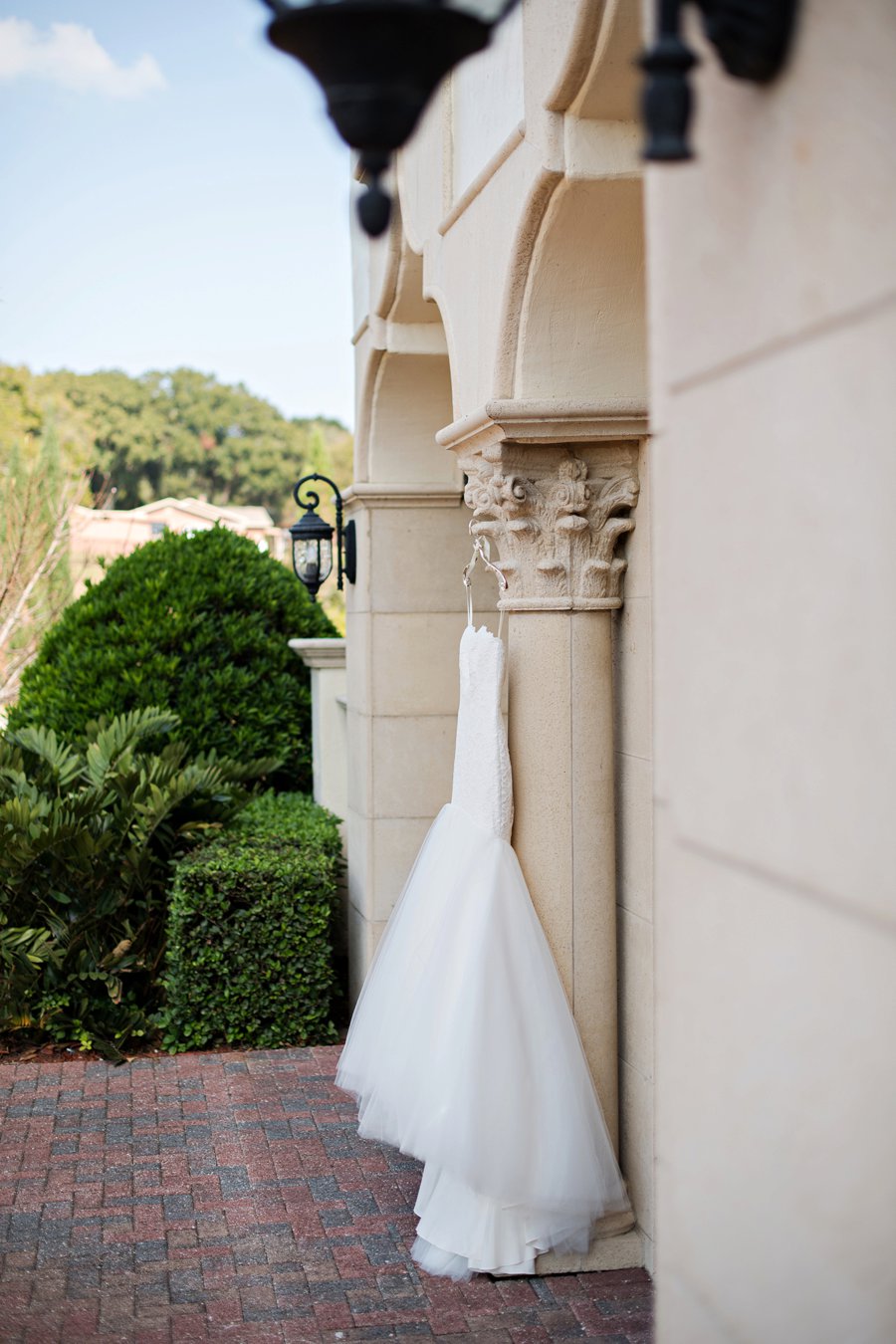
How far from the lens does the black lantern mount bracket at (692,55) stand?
1.54m

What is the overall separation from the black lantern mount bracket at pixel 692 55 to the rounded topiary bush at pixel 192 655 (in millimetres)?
7474

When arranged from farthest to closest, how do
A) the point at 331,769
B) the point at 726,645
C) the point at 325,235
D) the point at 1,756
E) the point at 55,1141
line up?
1. the point at 325,235
2. the point at 331,769
3. the point at 1,756
4. the point at 55,1141
5. the point at 726,645

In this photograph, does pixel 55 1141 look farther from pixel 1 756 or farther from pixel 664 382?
pixel 664 382

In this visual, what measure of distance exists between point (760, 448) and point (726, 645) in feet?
0.94

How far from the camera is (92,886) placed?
23.5 feet

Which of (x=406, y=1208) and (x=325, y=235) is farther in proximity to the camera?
(x=325, y=235)

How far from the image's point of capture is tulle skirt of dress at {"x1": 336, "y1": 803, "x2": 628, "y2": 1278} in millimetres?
4340

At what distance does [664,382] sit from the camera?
1.97m

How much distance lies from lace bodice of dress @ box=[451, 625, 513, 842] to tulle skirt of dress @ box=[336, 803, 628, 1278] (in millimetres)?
85

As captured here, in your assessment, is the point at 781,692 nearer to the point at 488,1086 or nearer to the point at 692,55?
the point at 692,55

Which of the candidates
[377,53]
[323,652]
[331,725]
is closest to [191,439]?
[323,652]

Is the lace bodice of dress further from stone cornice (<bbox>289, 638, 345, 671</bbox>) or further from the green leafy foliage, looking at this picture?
stone cornice (<bbox>289, 638, 345, 671</bbox>)

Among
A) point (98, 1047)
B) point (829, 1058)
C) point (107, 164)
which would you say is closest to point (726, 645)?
point (829, 1058)

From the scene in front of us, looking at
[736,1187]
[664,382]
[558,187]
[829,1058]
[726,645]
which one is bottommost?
[736,1187]
